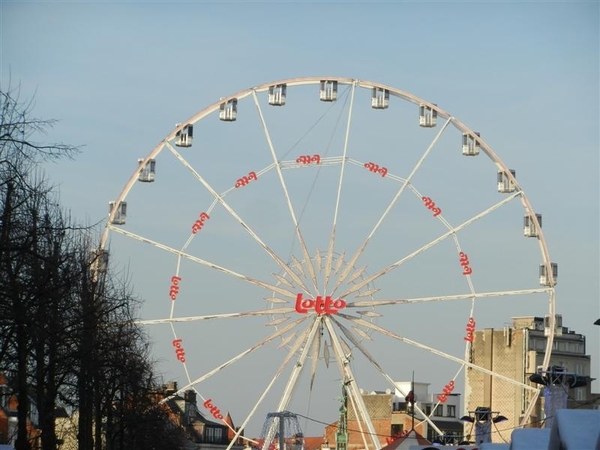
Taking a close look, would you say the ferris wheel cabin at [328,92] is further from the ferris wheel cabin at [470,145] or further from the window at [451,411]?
the window at [451,411]

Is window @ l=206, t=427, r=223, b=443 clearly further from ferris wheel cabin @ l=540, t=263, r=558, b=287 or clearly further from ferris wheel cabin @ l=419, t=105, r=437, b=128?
ferris wheel cabin @ l=419, t=105, r=437, b=128

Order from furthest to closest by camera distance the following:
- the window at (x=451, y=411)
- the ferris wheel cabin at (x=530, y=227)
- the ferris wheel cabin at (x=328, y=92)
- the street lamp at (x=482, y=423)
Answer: the window at (x=451, y=411), the street lamp at (x=482, y=423), the ferris wheel cabin at (x=328, y=92), the ferris wheel cabin at (x=530, y=227)

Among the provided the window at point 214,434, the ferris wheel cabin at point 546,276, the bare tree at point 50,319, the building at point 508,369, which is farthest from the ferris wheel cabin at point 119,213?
the window at point 214,434

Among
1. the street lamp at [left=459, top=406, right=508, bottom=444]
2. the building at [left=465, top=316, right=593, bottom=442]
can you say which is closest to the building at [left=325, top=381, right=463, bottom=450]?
the building at [left=465, top=316, right=593, bottom=442]

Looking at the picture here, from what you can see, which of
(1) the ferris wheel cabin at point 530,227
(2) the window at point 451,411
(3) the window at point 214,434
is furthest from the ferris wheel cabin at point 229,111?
(3) the window at point 214,434

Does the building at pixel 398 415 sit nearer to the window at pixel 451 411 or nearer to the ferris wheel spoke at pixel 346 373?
the window at pixel 451 411

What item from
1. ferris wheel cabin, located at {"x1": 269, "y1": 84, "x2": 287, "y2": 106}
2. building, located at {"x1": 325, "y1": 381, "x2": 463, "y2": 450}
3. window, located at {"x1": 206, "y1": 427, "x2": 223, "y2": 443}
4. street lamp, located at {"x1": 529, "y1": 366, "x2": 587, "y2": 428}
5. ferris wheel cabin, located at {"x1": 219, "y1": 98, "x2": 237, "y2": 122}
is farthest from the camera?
window, located at {"x1": 206, "y1": 427, "x2": 223, "y2": 443}

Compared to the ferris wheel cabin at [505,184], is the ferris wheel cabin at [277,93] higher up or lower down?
higher up

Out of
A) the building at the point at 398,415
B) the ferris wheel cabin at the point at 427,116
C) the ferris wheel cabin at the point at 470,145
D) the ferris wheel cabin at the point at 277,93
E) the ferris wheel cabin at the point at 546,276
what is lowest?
the building at the point at 398,415

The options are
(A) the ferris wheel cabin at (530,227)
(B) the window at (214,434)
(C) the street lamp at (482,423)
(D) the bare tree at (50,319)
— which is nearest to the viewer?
(D) the bare tree at (50,319)

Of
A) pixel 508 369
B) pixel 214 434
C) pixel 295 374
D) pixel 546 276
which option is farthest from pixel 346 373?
pixel 214 434

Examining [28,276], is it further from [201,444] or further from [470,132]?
[201,444]

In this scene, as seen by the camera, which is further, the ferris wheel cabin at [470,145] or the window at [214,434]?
the window at [214,434]

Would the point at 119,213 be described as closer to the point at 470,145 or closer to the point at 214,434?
the point at 470,145
